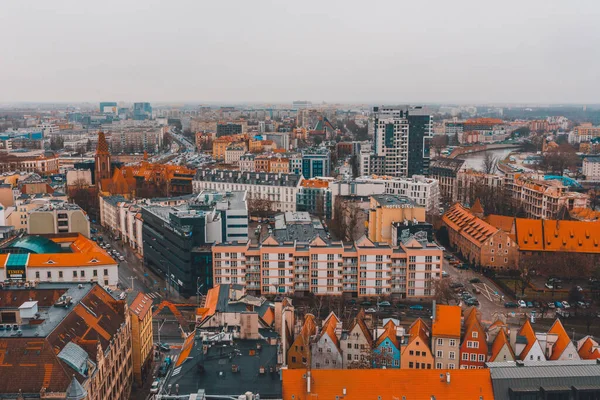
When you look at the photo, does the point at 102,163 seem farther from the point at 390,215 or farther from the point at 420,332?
the point at 420,332

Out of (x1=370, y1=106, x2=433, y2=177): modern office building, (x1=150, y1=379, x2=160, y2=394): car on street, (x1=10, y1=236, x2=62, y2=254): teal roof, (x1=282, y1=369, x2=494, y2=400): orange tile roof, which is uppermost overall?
(x1=370, y1=106, x2=433, y2=177): modern office building

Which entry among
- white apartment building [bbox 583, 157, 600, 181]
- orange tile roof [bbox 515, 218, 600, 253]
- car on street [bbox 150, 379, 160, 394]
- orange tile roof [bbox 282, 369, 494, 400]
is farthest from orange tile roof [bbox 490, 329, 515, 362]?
white apartment building [bbox 583, 157, 600, 181]

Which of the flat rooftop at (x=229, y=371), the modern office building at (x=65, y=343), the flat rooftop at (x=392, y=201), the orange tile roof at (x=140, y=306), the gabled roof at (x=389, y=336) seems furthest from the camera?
the flat rooftop at (x=392, y=201)

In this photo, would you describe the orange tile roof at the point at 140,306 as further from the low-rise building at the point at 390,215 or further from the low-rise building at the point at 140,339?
the low-rise building at the point at 390,215

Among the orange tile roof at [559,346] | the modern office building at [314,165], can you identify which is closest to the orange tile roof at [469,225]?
the orange tile roof at [559,346]

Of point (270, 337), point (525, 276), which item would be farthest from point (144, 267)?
point (525, 276)

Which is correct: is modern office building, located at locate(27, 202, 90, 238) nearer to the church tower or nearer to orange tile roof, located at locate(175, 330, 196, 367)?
the church tower

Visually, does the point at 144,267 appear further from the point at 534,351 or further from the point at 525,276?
the point at 534,351
